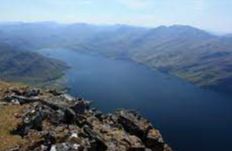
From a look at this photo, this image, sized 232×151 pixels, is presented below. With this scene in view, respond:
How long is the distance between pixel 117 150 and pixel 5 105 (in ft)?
68.4

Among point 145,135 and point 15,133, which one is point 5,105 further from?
point 145,135

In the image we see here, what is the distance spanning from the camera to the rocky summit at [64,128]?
41562 mm

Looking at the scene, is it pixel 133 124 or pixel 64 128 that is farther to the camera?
pixel 133 124

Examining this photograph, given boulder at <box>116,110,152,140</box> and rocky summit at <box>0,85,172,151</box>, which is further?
boulder at <box>116,110,152,140</box>

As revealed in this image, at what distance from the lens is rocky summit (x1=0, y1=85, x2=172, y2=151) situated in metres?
41.6

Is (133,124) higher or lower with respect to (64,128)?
lower

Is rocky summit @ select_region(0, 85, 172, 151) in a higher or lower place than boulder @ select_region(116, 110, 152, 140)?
higher

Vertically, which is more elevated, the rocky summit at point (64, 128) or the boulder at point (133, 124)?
the rocky summit at point (64, 128)

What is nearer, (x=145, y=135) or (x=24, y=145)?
(x=24, y=145)

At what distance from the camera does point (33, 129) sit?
152ft

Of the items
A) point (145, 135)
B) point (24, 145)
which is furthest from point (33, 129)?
point (145, 135)

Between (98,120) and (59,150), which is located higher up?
(59,150)

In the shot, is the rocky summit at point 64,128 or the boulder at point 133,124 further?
the boulder at point 133,124

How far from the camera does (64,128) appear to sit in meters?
47.8
